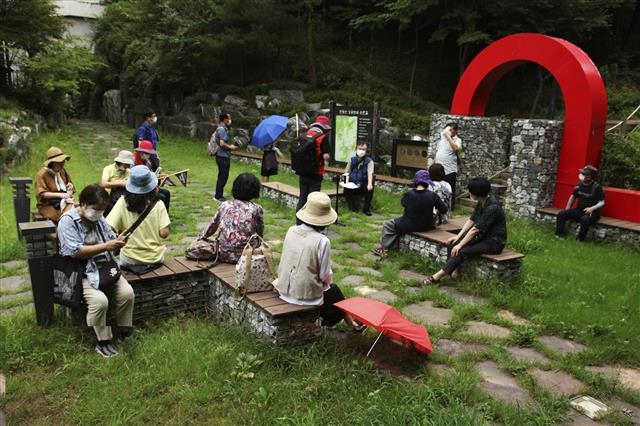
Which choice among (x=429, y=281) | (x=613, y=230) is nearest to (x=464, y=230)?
(x=429, y=281)

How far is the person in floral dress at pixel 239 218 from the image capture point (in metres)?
4.70

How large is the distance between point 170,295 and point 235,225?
93 centimetres

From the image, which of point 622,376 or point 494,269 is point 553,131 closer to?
point 494,269

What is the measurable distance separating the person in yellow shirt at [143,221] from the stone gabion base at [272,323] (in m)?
0.80

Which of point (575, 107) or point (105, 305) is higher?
point (575, 107)

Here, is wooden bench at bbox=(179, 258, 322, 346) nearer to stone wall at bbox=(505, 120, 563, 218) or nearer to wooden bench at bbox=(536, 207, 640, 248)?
wooden bench at bbox=(536, 207, 640, 248)

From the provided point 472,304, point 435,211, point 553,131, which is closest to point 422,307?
point 472,304

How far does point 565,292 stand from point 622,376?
166cm

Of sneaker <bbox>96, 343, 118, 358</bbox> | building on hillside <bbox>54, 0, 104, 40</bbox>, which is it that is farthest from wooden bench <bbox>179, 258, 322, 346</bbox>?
building on hillside <bbox>54, 0, 104, 40</bbox>

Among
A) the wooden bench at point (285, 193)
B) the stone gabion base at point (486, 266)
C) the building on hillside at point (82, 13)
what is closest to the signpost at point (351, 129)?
the wooden bench at point (285, 193)

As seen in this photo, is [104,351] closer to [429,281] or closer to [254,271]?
[254,271]

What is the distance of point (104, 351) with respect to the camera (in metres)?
4.11

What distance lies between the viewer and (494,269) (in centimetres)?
576

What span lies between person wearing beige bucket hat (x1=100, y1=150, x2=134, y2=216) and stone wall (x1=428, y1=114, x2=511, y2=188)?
7.17 metres
